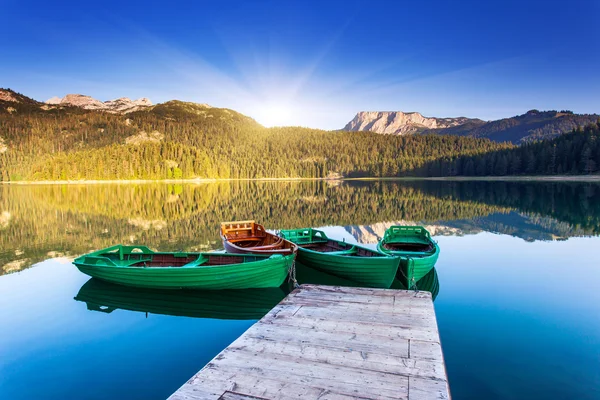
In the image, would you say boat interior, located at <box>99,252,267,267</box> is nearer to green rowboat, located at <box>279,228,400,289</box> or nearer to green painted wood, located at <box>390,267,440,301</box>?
green rowboat, located at <box>279,228,400,289</box>

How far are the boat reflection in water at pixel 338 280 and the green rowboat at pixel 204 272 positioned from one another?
212 cm

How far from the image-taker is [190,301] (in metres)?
12.6

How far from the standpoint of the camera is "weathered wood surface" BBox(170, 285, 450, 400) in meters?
5.32

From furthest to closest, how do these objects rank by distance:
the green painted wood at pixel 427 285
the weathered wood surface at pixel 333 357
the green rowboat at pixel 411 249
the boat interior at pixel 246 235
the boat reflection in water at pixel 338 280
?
1. the boat interior at pixel 246 235
2. the boat reflection in water at pixel 338 280
3. the green painted wood at pixel 427 285
4. the green rowboat at pixel 411 249
5. the weathered wood surface at pixel 333 357

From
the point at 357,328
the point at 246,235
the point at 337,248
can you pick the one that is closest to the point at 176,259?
the point at 246,235

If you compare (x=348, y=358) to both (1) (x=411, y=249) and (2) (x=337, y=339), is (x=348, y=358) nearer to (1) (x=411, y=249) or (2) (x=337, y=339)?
(2) (x=337, y=339)

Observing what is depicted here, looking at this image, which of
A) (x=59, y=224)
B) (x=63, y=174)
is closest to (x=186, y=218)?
(x=59, y=224)

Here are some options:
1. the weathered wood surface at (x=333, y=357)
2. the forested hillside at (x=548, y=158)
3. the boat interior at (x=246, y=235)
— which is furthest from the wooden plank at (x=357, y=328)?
the forested hillside at (x=548, y=158)

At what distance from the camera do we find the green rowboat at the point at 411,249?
1242 centimetres

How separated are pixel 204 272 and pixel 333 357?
7.37 metres

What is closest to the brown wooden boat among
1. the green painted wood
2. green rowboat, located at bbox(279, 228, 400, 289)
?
green rowboat, located at bbox(279, 228, 400, 289)

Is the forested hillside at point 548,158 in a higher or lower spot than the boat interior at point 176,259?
higher

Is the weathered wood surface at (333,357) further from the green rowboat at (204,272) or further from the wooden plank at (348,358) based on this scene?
the green rowboat at (204,272)

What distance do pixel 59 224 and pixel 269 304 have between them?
29179 mm
